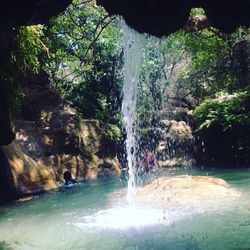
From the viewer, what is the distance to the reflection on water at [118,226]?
7262 millimetres

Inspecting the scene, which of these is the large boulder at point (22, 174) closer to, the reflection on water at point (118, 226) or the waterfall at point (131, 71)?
the reflection on water at point (118, 226)

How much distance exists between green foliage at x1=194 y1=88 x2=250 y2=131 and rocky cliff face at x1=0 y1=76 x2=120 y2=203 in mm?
5071

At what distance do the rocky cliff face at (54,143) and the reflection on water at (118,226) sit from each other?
2108mm

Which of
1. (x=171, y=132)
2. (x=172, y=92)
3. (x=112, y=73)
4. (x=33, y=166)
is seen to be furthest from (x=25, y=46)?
(x=172, y=92)

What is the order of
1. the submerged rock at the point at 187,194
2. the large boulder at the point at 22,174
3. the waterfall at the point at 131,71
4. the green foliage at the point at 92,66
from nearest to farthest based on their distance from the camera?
the waterfall at the point at 131,71
the submerged rock at the point at 187,194
the large boulder at the point at 22,174
the green foliage at the point at 92,66

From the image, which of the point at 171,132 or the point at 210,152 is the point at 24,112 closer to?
the point at 171,132

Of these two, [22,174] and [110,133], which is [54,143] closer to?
[110,133]

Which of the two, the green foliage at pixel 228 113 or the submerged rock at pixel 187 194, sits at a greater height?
the green foliage at pixel 228 113

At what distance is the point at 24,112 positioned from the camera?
18.5 m

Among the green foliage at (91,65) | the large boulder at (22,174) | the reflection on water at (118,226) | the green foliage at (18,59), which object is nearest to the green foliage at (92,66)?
the green foliage at (91,65)

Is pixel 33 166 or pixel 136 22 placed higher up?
pixel 136 22

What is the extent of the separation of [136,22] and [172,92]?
2550cm

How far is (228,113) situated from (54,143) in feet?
26.7

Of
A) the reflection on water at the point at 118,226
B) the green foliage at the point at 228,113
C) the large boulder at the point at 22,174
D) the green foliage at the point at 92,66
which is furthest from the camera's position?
the green foliage at the point at 92,66
